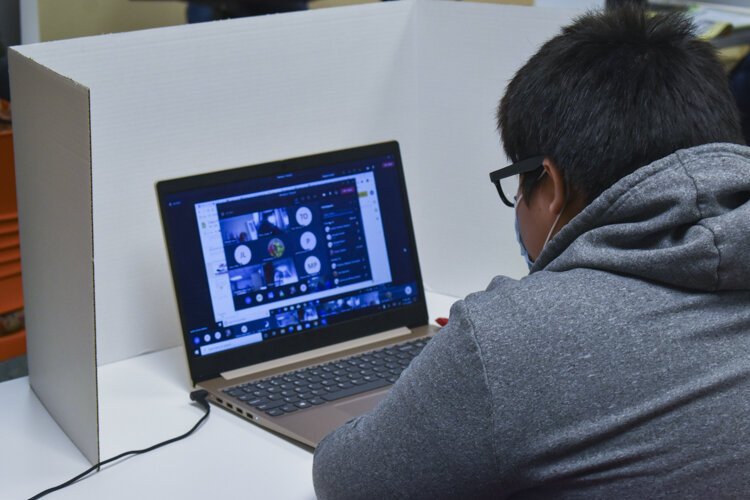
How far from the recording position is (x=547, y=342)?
753 millimetres

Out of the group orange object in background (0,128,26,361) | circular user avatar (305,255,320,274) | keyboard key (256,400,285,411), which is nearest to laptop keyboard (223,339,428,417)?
keyboard key (256,400,285,411)

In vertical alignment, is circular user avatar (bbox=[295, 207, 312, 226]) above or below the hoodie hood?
above

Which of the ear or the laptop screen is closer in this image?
the ear

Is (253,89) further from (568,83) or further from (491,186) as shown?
(568,83)

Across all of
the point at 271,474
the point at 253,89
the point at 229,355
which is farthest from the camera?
the point at 253,89

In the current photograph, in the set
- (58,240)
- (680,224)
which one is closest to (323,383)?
(58,240)

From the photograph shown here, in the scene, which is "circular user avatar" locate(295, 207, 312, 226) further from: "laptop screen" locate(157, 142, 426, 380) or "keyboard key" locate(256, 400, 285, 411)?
"keyboard key" locate(256, 400, 285, 411)

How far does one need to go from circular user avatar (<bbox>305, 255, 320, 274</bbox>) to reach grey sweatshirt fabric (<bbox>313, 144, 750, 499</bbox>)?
563 mm

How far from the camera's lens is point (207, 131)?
4.51ft

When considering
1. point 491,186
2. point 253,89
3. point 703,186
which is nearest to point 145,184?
point 253,89

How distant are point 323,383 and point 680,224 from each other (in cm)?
60

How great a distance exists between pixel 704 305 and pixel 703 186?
97 millimetres

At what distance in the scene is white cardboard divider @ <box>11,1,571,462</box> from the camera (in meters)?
1.06

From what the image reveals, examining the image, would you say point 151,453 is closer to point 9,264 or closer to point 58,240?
point 58,240
